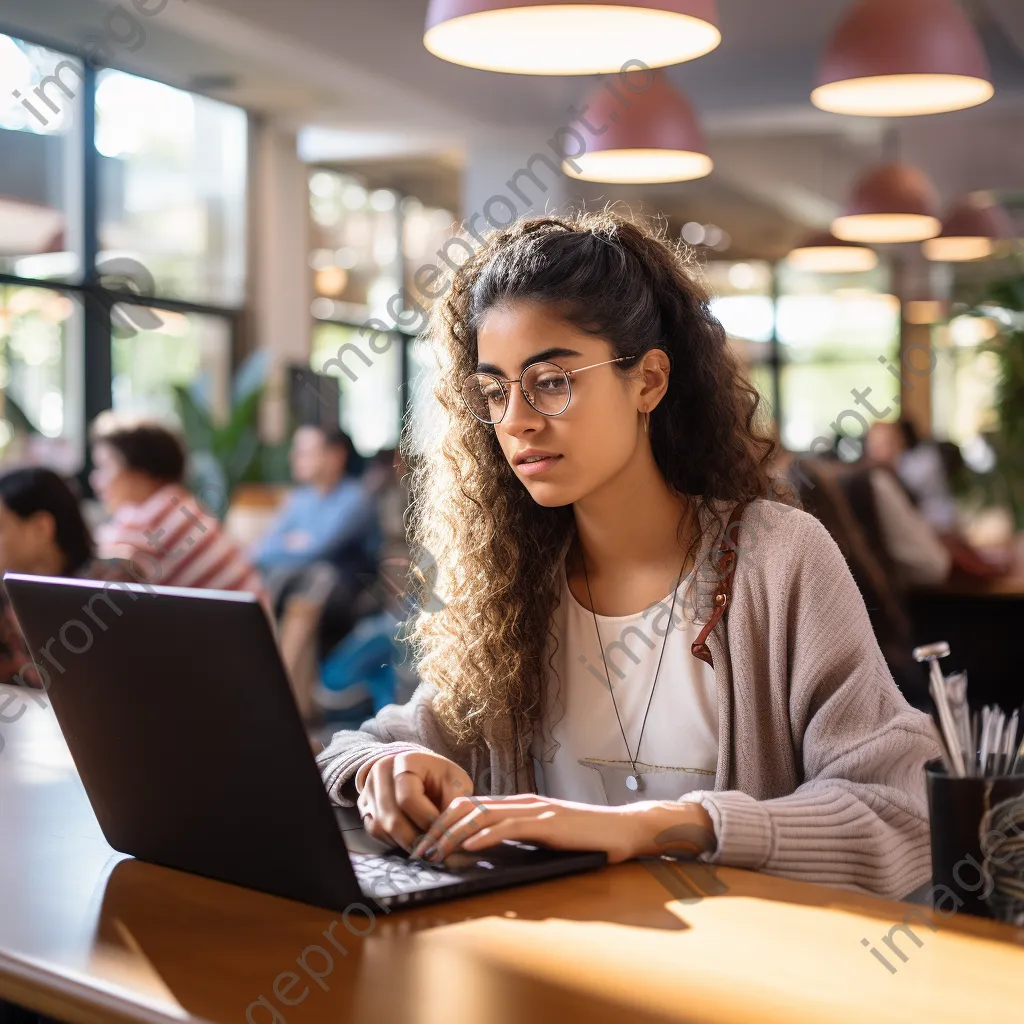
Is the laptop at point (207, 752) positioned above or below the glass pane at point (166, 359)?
below

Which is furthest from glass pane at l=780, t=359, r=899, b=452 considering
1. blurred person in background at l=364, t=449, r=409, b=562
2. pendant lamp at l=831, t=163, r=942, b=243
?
pendant lamp at l=831, t=163, r=942, b=243

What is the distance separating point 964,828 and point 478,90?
6.64 meters

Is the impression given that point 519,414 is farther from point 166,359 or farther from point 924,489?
point 924,489

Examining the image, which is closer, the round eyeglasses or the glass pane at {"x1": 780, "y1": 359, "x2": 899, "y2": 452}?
the round eyeglasses

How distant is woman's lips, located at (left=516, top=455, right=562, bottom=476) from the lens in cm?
162

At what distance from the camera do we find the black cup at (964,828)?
3.60 feet

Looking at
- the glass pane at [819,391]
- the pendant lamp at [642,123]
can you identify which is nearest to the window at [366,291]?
the pendant lamp at [642,123]

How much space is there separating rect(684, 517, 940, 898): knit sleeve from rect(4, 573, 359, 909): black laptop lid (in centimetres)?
42

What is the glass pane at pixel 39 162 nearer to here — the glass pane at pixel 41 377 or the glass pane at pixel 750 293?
the glass pane at pixel 41 377

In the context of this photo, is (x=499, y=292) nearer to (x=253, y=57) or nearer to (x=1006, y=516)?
(x=253, y=57)

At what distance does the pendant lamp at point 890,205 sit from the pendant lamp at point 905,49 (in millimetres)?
1894

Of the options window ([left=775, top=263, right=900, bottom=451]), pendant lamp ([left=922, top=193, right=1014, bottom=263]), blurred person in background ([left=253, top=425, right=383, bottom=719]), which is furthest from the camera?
window ([left=775, top=263, right=900, bottom=451])

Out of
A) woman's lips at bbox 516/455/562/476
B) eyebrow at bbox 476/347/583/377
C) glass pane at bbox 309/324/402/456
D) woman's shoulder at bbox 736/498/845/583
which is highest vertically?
glass pane at bbox 309/324/402/456

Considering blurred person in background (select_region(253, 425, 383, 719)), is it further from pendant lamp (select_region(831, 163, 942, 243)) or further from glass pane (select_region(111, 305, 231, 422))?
pendant lamp (select_region(831, 163, 942, 243))
